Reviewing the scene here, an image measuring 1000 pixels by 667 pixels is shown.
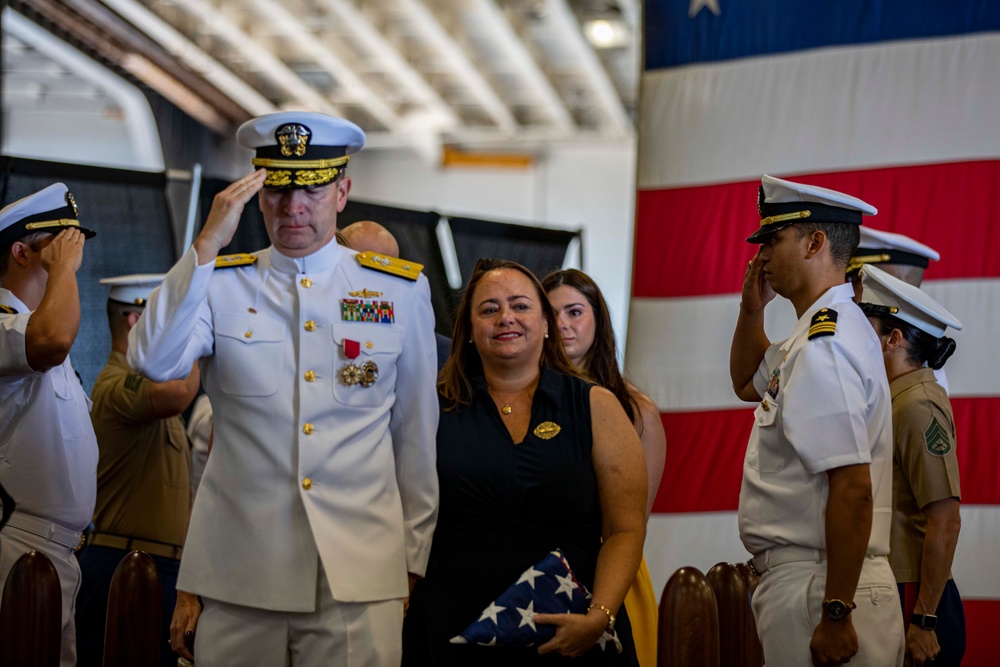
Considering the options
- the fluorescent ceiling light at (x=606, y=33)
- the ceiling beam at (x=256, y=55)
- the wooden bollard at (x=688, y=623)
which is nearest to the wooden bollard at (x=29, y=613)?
the wooden bollard at (x=688, y=623)

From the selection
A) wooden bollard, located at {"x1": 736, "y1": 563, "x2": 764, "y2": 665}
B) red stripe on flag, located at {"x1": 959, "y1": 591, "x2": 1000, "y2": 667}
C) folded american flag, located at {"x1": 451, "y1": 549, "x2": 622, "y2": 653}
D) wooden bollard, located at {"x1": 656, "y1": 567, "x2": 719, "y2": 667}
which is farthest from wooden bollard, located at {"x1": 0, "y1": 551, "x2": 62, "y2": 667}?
red stripe on flag, located at {"x1": 959, "y1": 591, "x2": 1000, "y2": 667}

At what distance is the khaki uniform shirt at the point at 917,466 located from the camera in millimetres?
2781

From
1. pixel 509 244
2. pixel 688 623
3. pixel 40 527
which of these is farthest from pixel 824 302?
pixel 509 244

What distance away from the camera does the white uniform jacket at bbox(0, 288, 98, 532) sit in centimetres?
270

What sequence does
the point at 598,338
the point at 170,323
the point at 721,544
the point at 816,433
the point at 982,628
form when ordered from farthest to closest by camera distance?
1. the point at 721,544
2. the point at 982,628
3. the point at 598,338
4. the point at 816,433
5. the point at 170,323

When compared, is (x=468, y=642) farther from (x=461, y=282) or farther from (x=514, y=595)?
(x=461, y=282)

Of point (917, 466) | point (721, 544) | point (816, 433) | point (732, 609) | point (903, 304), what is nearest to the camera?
point (816, 433)

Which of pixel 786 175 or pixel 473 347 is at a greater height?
pixel 786 175

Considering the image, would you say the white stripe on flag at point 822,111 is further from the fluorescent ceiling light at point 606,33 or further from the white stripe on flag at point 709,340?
the fluorescent ceiling light at point 606,33

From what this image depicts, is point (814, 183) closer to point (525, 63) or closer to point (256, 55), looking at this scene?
point (525, 63)

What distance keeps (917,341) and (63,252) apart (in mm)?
2260

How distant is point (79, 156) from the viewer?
12664 mm

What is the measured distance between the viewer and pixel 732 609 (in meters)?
2.57

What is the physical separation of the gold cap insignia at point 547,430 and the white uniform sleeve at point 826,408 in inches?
19.6
